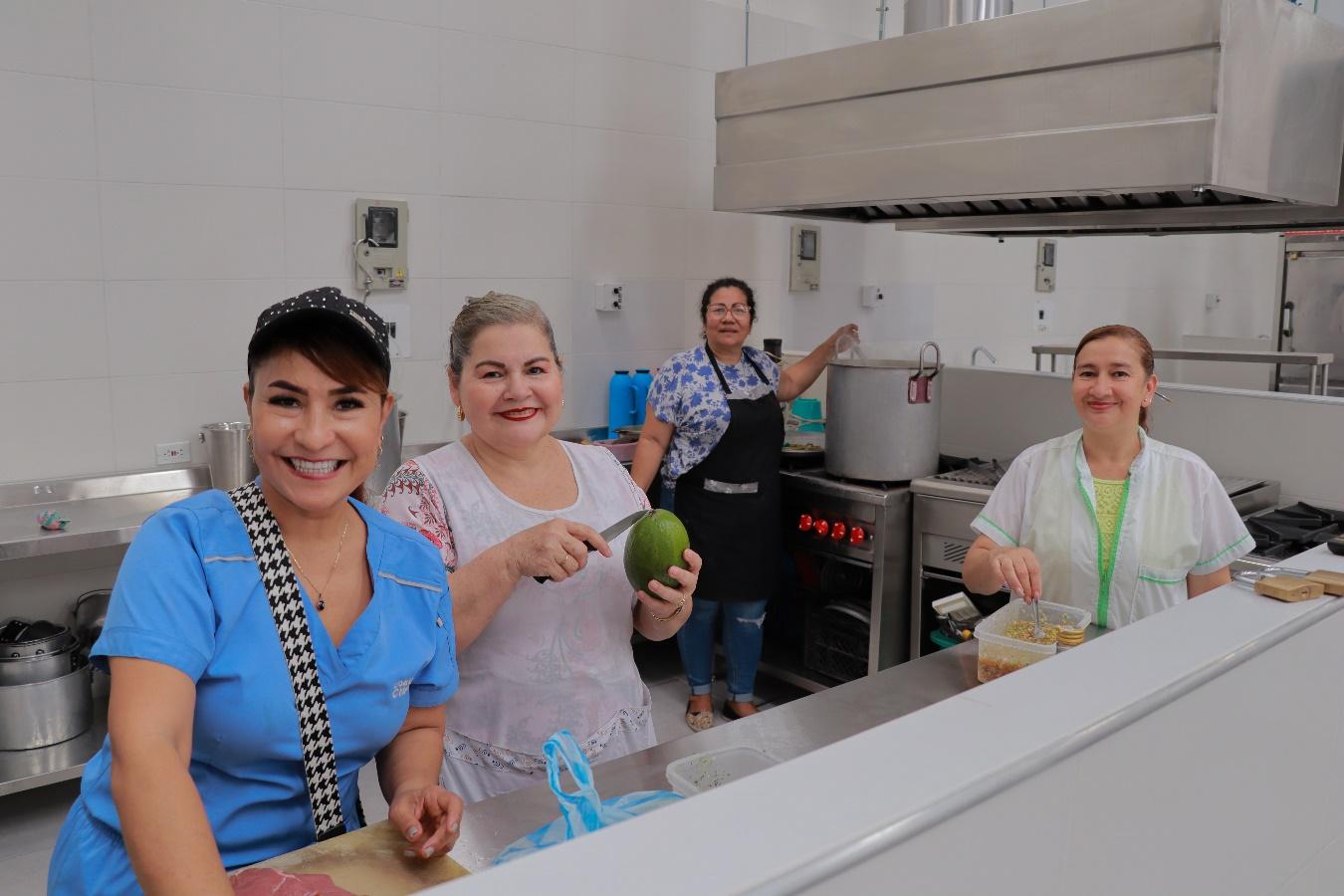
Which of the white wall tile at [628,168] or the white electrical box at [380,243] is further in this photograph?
the white wall tile at [628,168]

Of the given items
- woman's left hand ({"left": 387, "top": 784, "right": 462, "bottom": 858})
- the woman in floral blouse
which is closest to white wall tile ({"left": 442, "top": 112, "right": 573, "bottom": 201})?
the woman in floral blouse

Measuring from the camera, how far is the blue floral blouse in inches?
131

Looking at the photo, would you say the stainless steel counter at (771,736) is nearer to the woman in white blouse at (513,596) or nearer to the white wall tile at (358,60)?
the woman in white blouse at (513,596)

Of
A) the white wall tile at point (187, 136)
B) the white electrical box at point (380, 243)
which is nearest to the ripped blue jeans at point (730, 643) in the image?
the white electrical box at point (380, 243)

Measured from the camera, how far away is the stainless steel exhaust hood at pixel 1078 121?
7.37ft

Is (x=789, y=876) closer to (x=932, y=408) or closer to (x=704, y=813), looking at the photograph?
(x=704, y=813)

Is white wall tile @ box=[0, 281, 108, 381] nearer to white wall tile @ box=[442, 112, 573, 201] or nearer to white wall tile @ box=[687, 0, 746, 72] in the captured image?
white wall tile @ box=[442, 112, 573, 201]

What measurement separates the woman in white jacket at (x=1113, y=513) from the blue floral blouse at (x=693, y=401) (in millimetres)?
1354

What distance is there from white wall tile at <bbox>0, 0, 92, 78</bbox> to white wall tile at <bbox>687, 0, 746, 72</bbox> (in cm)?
213

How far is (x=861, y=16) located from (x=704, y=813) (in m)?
4.64

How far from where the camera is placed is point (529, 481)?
1609 millimetres

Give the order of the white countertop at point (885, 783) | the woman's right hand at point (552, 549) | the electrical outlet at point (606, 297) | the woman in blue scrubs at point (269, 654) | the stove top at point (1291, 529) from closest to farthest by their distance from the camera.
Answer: the white countertop at point (885, 783)
the woman in blue scrubs at point (269, 654)
the woman's right hand at point (552, 549)
the stove top at point (1291, 529)
the electrical outlet at point (606, 297)

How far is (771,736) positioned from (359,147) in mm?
2607

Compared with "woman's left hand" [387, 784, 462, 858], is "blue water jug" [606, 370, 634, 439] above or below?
above
